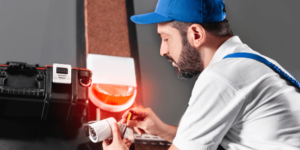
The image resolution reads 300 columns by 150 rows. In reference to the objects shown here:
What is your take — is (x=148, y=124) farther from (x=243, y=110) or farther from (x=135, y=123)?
(x=243, y=110)

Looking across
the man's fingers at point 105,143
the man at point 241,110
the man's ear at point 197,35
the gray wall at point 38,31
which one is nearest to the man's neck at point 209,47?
the man's ear at point 197,35

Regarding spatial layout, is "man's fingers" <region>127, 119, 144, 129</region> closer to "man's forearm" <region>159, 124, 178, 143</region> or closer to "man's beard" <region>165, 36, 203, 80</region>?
"man's forearm" <region>159, 124, 178, 143</region>

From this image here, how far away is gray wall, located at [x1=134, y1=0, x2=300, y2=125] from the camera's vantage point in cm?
141

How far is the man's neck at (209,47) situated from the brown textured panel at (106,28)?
24.4 inches

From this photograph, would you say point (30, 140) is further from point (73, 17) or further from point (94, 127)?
point (73, 17)

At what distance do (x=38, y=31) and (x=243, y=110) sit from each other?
1071 mm

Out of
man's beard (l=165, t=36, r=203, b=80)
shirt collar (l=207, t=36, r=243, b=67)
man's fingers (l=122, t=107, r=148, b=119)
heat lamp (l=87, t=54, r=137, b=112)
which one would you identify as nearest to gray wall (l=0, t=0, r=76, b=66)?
heat lamp (l=87, t=54, r=137, b=112)

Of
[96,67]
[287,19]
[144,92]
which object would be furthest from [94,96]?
[287,19]

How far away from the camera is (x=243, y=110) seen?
605 millimetres

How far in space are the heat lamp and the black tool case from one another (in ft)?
0.61

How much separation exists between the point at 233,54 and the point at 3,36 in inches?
41.4

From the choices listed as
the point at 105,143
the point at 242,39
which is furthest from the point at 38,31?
the point at 242,39

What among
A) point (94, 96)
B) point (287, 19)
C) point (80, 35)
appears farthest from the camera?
point (287, 19)

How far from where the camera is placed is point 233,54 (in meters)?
0.68
